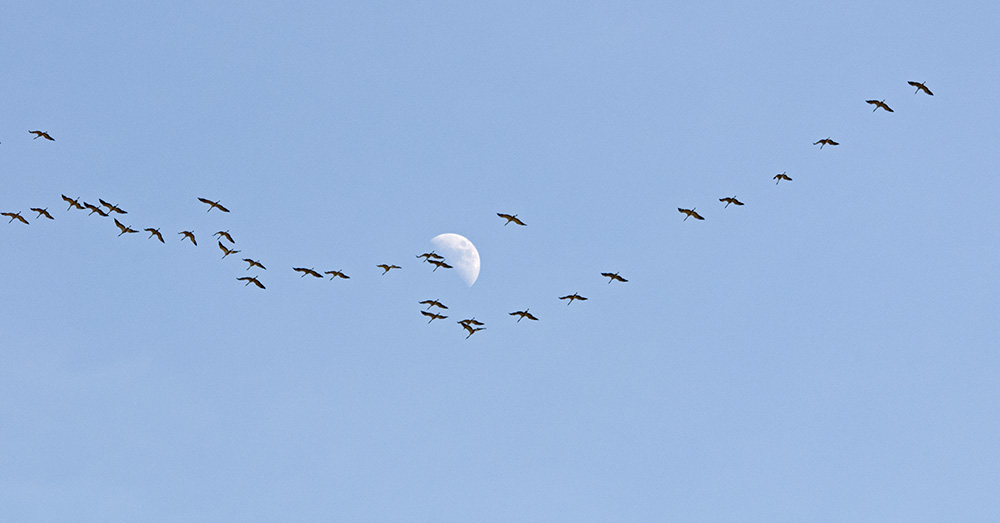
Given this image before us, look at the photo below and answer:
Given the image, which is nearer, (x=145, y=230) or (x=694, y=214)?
(x=145, y=230)

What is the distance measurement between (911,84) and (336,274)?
266ft

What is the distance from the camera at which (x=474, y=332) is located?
181 meters

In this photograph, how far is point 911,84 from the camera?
17312 centimetres

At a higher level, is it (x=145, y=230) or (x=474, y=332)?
(x=145, y=230)

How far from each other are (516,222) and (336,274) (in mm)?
26147

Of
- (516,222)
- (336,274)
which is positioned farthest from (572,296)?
(336,274)

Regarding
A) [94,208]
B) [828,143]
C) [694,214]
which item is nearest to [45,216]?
[94,208]

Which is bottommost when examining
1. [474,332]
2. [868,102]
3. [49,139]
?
[474,332]

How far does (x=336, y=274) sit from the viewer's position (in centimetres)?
18650

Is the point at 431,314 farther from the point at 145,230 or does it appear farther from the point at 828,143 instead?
the point at 828,143

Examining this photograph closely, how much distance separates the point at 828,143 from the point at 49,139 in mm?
102938

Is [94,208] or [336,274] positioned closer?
[94,208]

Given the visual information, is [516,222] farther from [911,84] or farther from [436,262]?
[911,84]

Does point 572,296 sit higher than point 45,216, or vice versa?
point 45,216
